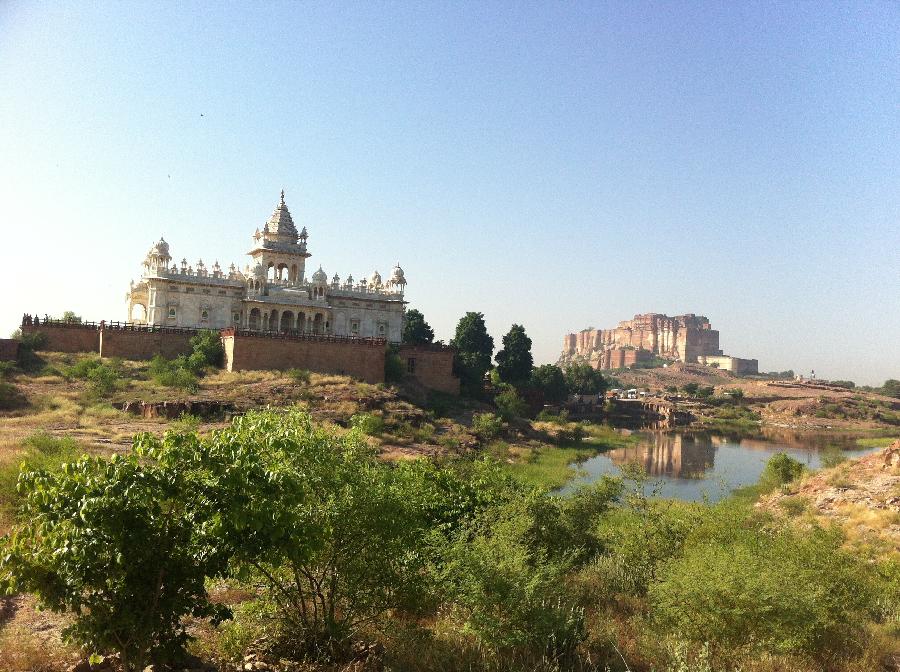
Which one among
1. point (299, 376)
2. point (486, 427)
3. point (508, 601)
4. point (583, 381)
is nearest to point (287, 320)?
point (299, 376)

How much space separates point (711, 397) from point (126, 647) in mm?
78849

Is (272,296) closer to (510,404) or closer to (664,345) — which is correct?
(510,404)

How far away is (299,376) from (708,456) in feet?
80.0

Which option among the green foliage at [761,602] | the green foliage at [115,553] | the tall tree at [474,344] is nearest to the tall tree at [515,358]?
the tall tree at [474,344]

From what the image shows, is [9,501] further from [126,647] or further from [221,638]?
[126,647]

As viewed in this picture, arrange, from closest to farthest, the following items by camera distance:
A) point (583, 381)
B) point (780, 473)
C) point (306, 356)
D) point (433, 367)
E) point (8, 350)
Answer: point (780, 473), point (8, 350), point (306, 356), point (433, 367), point (583, 381)

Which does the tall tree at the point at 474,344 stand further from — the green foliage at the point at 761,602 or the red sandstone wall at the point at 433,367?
the green foliage at the point at 761,602

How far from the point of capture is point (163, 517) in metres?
6.71

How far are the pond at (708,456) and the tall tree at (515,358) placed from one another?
9.04m

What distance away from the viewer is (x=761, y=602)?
877 centimetres

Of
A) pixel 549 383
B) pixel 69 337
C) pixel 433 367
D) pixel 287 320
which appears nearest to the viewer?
pixel 69 337

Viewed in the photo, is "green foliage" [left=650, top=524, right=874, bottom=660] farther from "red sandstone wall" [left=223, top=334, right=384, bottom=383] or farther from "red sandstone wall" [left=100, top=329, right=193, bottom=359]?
"red sandstone wall" [left=100, top=329, right=193, bottom=359]

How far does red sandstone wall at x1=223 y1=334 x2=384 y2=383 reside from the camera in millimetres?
34438

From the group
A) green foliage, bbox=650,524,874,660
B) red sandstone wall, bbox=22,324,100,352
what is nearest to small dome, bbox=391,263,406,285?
red sandstone wall, bbox=22,324,100,352
